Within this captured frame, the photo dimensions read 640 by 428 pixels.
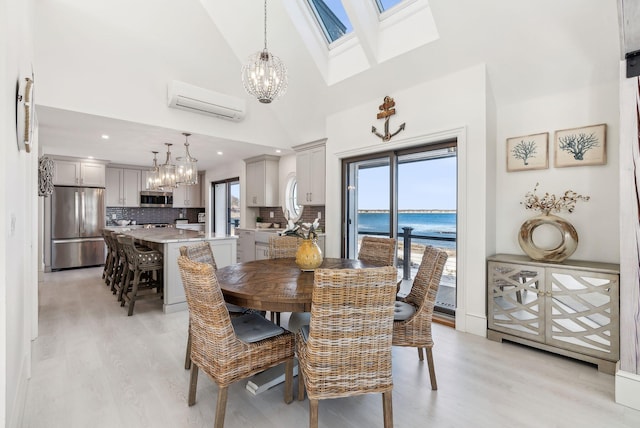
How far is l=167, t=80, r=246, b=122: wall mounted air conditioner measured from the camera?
13.4ft

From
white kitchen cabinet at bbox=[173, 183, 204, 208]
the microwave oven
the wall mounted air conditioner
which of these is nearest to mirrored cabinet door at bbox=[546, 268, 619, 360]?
the wall mounted air conditioner

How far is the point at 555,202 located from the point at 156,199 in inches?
324

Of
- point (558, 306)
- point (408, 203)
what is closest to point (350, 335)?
point (558, 306)

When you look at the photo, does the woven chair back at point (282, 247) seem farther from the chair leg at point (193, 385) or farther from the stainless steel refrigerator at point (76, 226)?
the stainless steel refrigerator at point (76, 226)

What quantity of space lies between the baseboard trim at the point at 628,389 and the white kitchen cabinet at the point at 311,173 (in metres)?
3.68

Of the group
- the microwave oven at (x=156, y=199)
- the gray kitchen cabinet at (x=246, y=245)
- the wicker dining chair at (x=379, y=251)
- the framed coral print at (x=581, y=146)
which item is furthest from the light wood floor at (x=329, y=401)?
the microwave oven at (x=156, y=199)

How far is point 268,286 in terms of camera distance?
6.39 ft

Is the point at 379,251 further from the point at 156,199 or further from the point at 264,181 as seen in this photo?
the point at 156,199

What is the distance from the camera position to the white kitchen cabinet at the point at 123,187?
726 cm

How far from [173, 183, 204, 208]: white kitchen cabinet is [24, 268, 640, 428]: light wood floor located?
18.2 ft

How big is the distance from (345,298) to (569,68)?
3036 mm

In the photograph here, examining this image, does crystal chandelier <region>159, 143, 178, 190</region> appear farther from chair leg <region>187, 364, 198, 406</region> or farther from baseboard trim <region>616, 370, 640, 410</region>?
baseboard trim <region>616, 370, 640, 410</region>

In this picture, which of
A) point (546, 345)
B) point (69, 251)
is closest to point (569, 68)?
point (546, 345)

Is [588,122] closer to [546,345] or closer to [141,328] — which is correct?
[546,345]
